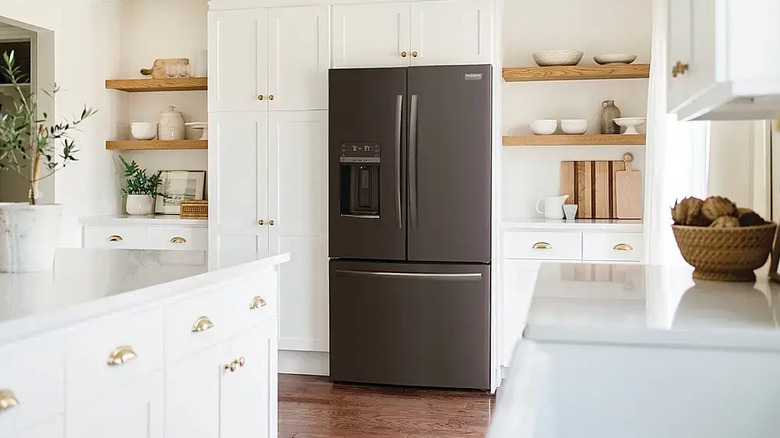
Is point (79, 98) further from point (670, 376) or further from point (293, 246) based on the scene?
point (670, 376)

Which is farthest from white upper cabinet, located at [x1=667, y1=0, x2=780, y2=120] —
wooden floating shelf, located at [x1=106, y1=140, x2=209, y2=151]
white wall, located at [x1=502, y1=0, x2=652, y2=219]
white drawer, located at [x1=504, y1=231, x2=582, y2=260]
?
wooden floating shelf, located at [x1=106, y1=140, x2=209, y2=151]

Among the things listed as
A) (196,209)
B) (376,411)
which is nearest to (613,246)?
(376,411)

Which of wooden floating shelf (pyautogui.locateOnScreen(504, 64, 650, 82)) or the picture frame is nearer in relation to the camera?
wooden floating shelf (pyautogui.locateOnScreen(504, 64, 650, 82))

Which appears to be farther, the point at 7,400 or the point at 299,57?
the point at 299,57

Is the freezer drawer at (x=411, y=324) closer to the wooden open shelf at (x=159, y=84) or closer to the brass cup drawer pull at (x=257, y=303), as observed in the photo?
the wooden open shelf at (x=159, y=84)

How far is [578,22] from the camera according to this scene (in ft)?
→ 15.8

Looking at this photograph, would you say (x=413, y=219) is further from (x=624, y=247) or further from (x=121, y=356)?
(x=121, y=356)

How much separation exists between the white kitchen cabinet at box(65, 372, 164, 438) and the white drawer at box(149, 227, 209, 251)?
2842 millimetres

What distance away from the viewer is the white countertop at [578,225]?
4.31 m

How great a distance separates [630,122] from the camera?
179 inches

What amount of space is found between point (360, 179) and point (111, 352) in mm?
2639

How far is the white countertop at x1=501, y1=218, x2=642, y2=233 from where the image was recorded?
431cm

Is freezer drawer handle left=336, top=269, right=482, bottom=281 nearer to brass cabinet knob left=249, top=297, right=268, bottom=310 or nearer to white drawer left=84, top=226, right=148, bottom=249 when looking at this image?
white drawer left=84, top=226, right=148, bottom=249

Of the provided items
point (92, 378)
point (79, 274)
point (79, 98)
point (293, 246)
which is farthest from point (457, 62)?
point (92, 378)
